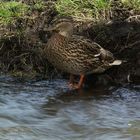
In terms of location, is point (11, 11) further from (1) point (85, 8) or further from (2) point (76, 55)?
(2) point (76, 55)

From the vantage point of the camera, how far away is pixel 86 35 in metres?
8.47

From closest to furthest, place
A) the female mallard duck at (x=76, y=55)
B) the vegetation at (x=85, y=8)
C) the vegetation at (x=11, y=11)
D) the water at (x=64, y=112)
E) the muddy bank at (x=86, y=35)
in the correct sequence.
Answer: the water at (x=64, y=112) → the female mallard duck at (x=76, y=55) → the muddy bank at (x=86, y=35) → the vegetation at (x=85, y=8) → the vegetation at (x=11, y=11)

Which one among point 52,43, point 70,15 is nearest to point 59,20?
point 52,43

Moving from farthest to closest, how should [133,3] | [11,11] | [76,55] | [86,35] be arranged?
[11,11]
[133,3]
[86,35]
[76,55]

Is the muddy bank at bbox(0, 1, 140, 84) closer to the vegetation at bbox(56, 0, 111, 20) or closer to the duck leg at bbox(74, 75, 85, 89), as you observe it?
the vegetation at bbox(56, 0, 111, 20)

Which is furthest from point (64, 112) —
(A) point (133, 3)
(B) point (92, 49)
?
(A) point (133, 3)

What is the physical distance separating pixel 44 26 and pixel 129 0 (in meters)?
1.32

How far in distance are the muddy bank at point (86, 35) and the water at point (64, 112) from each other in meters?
0.26

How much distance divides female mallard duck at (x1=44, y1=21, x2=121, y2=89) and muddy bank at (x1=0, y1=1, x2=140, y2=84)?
9.6 inches

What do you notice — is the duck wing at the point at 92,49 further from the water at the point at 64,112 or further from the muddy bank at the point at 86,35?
the water at the point at 64,112

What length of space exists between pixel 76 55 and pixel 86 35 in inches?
32.2

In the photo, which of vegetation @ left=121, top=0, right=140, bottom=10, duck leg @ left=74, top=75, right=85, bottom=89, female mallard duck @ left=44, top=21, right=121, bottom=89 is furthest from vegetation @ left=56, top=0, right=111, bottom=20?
duck leg @ left=74, top=75, right=85, bottom=89

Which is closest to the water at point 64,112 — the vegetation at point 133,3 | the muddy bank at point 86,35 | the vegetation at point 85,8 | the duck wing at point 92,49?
the muddy bank at point 86,35

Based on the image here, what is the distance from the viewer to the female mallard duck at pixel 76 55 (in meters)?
7.70
